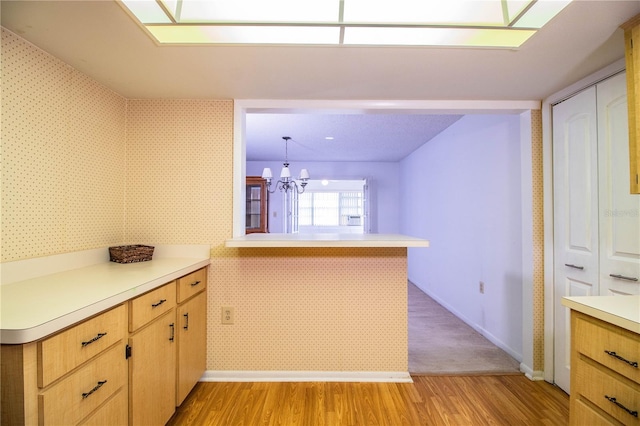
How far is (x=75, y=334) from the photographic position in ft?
3.30

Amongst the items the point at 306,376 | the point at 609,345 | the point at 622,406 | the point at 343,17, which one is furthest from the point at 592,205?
the point at 306,376

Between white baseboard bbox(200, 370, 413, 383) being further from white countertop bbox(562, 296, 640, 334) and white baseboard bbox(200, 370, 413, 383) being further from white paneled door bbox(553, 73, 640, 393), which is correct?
white countertop bbox(562, 296, 640, 334)

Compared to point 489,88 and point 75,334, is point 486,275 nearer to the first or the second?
point 489,88

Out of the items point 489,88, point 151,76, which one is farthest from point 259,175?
point 489,88

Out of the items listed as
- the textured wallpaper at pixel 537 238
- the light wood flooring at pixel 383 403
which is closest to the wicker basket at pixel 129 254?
the light wood flooring at pixel 383 403

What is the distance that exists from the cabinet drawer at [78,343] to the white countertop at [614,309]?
191cm

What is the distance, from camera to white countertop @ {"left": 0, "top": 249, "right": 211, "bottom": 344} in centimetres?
86

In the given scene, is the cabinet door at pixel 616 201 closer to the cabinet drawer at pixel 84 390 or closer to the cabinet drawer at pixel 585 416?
the cabinet drawer at pixel 585 416

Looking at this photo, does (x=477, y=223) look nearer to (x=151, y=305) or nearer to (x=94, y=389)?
(x=151, y=305)

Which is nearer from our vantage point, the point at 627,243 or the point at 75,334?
the point at 75,334

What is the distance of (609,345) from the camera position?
1.12m

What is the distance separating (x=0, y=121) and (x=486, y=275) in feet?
12.2

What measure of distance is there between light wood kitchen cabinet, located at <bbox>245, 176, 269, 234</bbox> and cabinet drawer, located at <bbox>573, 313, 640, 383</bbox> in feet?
17.8

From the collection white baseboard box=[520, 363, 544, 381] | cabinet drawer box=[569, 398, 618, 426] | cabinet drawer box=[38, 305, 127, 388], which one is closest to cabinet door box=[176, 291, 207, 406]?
cabinet drawer box=[38, 305, 127, 388]
